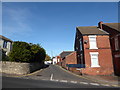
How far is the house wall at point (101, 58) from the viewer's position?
19.0 meters

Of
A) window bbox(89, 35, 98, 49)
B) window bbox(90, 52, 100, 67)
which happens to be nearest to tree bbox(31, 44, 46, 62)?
window bbox(89, 35, 98, 49)

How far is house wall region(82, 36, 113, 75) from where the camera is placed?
19.0 metres

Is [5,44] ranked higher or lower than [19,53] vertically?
higher

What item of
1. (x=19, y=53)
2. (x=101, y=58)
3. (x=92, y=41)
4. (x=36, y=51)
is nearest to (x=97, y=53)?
(x=101, y=58)

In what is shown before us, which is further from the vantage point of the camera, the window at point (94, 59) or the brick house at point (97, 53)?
the window at point (94, 59)

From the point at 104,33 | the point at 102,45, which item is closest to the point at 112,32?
the point at 104,33

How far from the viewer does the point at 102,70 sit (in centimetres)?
1917

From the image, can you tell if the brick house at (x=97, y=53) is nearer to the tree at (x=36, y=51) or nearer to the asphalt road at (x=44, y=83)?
the asphalt road at (x=44, y=83)

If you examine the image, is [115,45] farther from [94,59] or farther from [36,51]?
[36,51]

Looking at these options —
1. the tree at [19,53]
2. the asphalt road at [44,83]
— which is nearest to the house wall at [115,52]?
the asphalt road at [44,83]

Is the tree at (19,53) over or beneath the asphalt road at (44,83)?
over

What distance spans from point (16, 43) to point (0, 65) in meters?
4.29

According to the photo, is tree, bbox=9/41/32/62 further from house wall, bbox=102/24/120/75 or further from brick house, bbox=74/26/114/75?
house wall, bbox=102/24/120/75

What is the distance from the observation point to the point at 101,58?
786 inches
